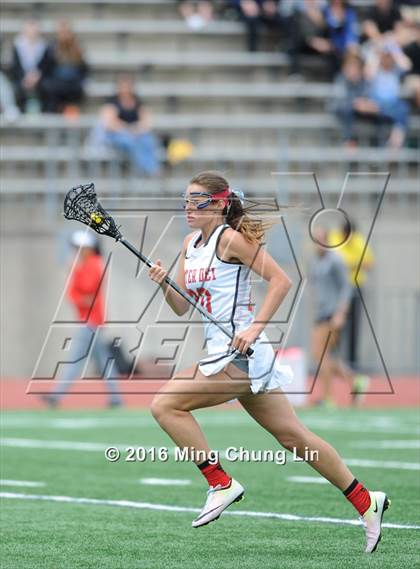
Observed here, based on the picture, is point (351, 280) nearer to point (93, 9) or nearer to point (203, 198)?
point (93, 9)

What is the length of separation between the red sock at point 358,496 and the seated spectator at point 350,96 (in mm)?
13925

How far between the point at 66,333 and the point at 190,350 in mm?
1746

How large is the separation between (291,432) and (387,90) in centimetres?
1450

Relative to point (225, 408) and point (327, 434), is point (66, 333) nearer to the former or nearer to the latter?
point (225, 408)

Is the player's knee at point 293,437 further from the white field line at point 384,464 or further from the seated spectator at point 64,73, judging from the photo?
the seated spectator at point 64,73

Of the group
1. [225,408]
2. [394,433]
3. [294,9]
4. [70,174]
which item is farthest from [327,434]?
[294,9]

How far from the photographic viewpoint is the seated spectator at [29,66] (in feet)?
63.7

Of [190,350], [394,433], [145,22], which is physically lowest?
[190,350]

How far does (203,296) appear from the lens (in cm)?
679

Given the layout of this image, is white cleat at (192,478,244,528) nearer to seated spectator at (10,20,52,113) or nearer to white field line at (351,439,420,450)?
white field line at (351,439,420,450)

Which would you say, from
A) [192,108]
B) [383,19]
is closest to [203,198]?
[192,108]

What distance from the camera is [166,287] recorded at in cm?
695

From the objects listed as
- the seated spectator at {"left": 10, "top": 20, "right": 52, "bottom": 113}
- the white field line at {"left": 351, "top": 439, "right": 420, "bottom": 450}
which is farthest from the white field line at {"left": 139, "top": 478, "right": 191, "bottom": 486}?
the seated spectator at {"left": 10, "top": 20, "right": 52, "bottom": 113}

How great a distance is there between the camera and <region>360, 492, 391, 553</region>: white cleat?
6.51 metres
